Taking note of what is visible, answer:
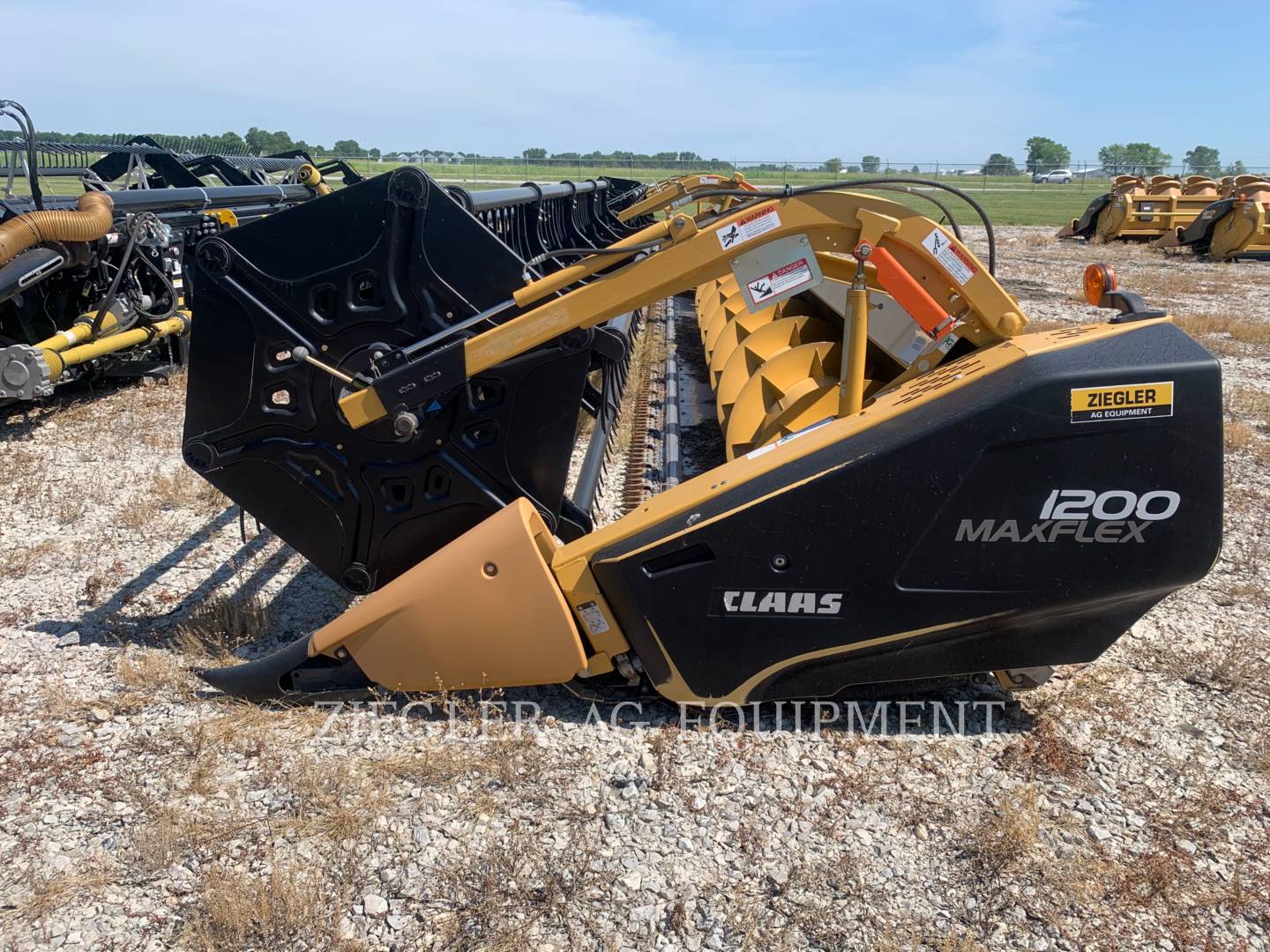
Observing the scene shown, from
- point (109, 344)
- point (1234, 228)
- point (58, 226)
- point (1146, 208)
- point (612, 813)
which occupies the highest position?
point (1146, 208)

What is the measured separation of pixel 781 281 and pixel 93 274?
22.7 ft

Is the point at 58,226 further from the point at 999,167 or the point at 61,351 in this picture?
the point at 999,167

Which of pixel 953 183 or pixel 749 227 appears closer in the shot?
pixel 749 227

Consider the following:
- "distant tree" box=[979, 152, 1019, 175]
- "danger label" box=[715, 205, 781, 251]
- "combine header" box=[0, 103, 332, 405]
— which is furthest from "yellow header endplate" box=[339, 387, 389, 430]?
"distant tree" box=[979, 152, 1019, 175]

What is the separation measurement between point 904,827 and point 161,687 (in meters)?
2.80

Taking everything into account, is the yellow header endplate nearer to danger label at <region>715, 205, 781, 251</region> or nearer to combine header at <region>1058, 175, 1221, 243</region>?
danger label at <region>715, 205, 781, 251</region>

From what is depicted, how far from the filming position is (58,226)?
683 cm

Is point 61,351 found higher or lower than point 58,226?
lower

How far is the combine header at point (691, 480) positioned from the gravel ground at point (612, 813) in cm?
23

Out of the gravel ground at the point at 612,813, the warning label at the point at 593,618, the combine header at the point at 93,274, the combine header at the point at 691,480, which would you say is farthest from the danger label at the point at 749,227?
the combine header at the point at 93,274

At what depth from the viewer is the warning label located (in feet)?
10.7

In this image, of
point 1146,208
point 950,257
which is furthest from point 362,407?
point 1146,208

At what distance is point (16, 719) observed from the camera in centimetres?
344

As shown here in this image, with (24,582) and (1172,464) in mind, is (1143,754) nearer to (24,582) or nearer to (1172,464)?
(1172,464)
